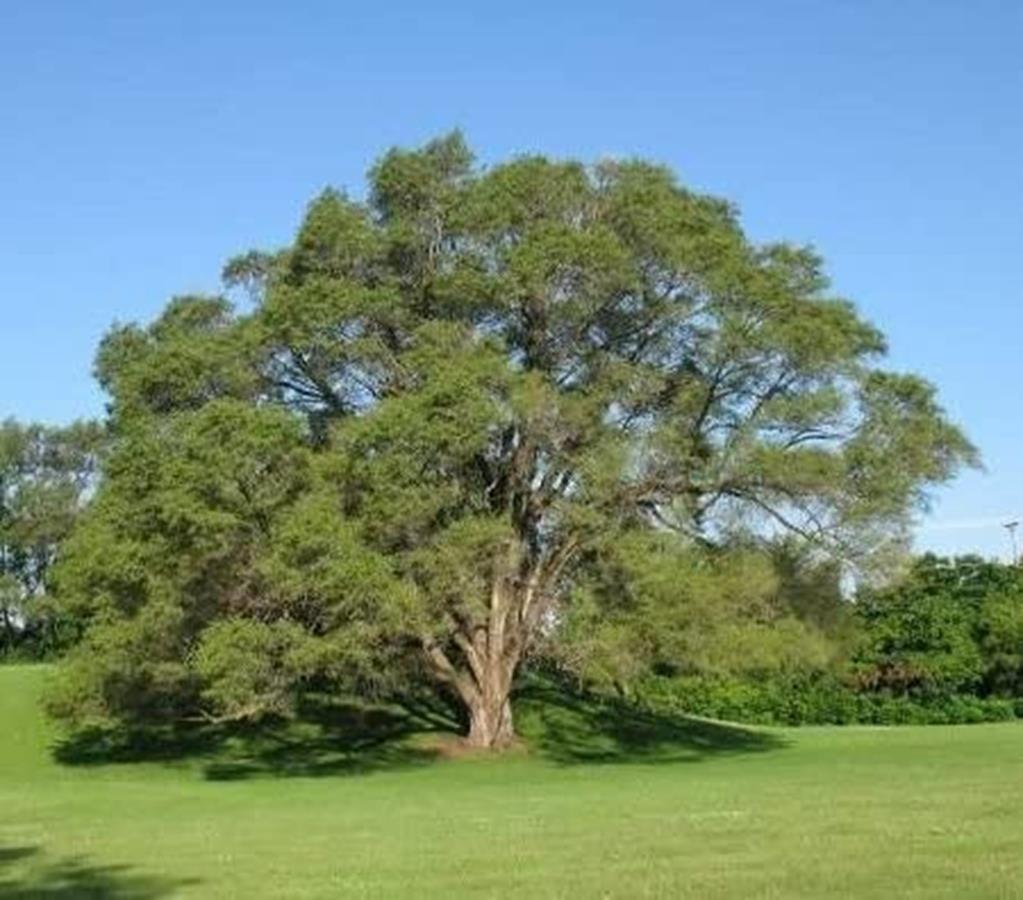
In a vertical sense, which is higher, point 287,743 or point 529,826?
point 287,743

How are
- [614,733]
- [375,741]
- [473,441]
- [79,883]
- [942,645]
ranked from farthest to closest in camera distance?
1. [942,645]
2. [614,733]
3. [375,741]
4. [473,441]
5. [79,883]

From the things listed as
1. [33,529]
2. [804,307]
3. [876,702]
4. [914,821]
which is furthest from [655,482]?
[33,529]

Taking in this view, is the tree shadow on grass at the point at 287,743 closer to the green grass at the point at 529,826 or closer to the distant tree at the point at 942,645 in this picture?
the green grass at the point at 529,826

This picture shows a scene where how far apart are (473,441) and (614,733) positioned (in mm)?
17325

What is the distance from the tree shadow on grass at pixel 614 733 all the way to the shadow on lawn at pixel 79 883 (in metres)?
27.6

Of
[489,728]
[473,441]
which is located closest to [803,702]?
[489,728]

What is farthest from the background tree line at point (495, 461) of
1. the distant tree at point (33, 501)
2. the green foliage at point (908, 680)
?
the distant tree at point (33, 501)

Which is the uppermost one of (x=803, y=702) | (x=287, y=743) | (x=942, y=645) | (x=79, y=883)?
(x=942, y=645)

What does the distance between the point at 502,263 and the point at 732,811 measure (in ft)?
73.7

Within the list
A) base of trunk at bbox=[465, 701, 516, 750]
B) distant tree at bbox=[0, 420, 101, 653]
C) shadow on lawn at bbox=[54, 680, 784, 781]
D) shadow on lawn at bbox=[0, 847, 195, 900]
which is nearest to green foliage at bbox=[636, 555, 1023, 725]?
shadow on lawn at bbox=[54, 680, 784, 781]

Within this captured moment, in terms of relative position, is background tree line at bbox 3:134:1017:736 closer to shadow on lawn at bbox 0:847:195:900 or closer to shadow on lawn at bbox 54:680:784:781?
shadow on lawn at bbox 54:680:784:781

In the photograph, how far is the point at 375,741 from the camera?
159ft

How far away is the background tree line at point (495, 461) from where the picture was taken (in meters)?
38.2

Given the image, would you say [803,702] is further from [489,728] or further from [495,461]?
[495,461]
